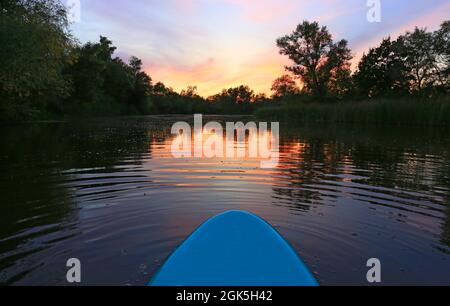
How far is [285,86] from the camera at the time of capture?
67438 mm

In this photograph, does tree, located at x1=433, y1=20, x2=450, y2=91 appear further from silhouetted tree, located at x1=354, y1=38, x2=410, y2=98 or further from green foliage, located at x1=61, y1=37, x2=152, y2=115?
green foliage, located at x1=61, y1=37, x2=152, y2=115

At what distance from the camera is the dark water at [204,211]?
3.91 meters

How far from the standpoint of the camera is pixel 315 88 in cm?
5859

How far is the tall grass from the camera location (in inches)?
1085

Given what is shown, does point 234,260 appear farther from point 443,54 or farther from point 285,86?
point 285,86

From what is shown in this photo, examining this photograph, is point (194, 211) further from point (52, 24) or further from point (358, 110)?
point (358, 110)

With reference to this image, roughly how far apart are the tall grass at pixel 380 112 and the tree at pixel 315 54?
1587 cm

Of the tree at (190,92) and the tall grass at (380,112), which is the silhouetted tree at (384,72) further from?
the tree at (190,92)

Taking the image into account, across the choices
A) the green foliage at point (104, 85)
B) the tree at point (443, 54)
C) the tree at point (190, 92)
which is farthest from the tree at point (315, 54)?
the tree at point (190, 92)

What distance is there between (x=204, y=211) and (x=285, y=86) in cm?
6401

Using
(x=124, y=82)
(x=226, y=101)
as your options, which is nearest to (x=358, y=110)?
(x=124, y=82)

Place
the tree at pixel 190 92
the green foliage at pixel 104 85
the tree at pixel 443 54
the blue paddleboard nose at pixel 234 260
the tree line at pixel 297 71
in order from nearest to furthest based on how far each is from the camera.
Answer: the blue paddleboard nose at pixel 234 260
the tree line at pixel 297 71
the tree at pixel 443 54
the green foliage at pixel 104 85
the tree at pixel 190 92

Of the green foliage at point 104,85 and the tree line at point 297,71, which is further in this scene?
the green foliage at point 104,85
